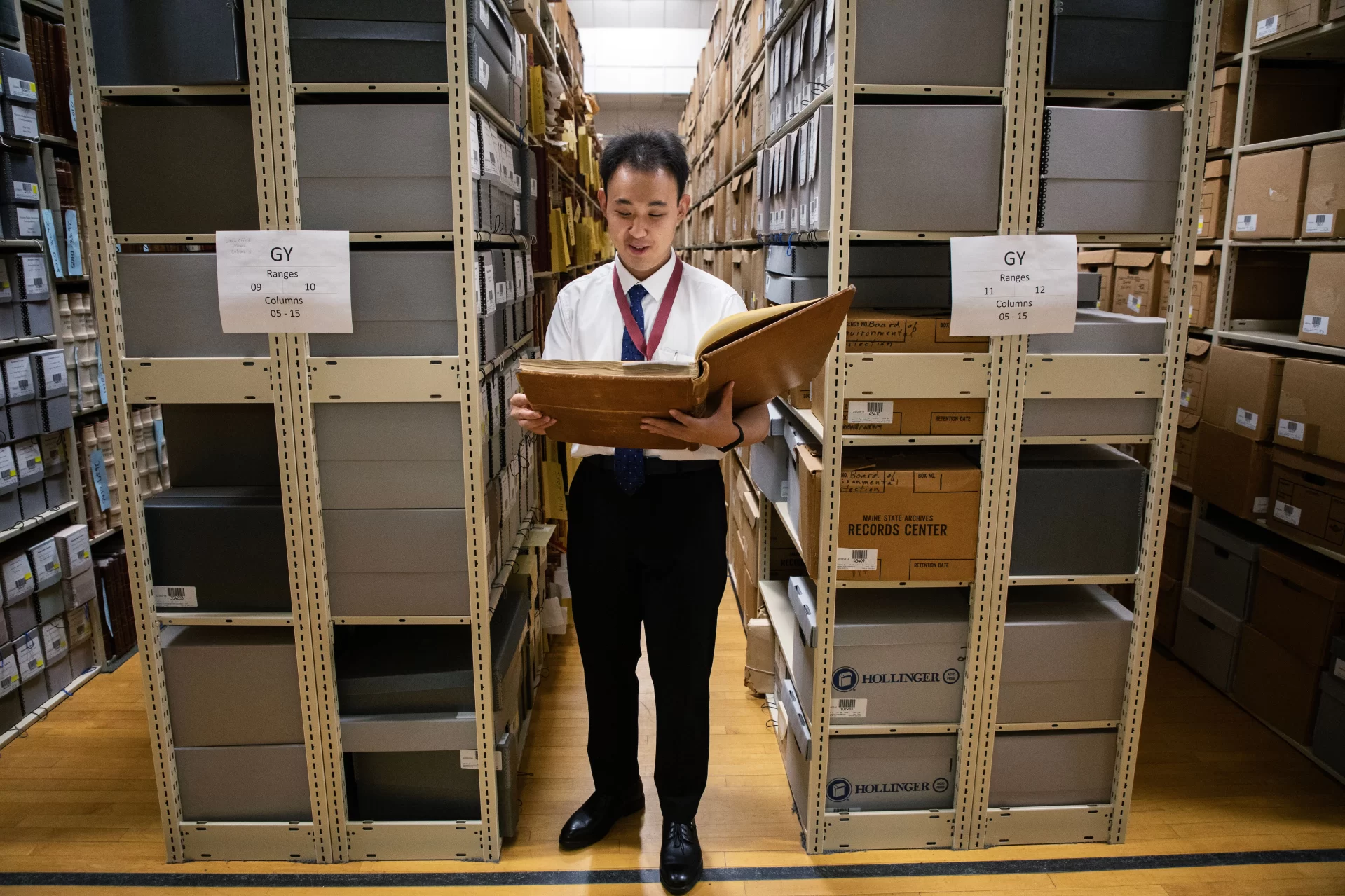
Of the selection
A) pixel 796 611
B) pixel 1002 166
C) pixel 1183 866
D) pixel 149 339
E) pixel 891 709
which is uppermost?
pixel 1002 166

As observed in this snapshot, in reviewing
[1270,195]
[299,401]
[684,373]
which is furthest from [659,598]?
[1270,195]

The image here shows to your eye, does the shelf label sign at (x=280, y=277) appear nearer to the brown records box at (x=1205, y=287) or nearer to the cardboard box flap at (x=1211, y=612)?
the brown records box at (x=1205, y=287)

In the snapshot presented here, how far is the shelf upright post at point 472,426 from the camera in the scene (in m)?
1.80

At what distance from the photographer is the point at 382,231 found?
186cm

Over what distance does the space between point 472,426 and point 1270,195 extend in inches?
109

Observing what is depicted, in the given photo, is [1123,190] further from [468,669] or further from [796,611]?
[468,669]

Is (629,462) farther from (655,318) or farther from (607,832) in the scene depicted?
(607,832)

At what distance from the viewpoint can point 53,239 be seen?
9.64 ft

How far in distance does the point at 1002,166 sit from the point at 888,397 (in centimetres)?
57

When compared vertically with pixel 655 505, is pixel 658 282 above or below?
above

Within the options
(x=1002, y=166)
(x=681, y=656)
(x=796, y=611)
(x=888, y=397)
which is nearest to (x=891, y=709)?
(x=796, y=611)

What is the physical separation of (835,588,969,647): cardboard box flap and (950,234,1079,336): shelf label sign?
2.41 ft

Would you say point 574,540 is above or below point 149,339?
below

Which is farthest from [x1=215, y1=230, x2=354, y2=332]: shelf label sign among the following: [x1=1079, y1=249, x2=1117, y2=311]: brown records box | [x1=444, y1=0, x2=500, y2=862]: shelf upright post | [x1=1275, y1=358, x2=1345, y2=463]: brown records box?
[x1=1079, y1=249, x2=1117, y2=311]: brown records box
